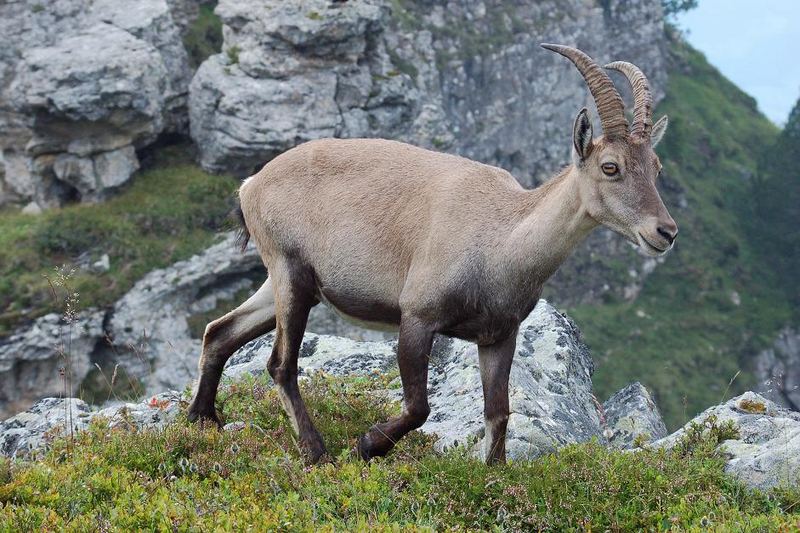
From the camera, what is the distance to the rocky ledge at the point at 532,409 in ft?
31.9

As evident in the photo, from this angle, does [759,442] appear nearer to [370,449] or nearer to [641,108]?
[641,108]

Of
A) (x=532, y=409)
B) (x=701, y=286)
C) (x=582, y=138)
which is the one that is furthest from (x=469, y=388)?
(x=701, y=286)

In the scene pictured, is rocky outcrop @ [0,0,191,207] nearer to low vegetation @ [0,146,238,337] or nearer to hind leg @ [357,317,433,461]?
low vegetation @ [0,146,238,337]

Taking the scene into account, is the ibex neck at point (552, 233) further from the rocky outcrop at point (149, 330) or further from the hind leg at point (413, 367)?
the rocky outcrop at point (149, 330)

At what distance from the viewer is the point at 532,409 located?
35.7ft

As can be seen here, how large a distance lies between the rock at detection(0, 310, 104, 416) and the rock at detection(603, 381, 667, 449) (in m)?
36.2

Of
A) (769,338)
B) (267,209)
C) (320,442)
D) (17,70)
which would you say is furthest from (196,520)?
(769,338)

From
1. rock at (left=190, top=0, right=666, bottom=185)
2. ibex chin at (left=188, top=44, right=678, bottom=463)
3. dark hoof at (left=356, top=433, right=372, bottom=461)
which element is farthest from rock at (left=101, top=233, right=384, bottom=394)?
dark hoof at (left=356, top=433, right=372, bottom=461)

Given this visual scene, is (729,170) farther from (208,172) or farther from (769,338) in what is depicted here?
(208,172)

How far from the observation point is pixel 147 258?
49.6 m

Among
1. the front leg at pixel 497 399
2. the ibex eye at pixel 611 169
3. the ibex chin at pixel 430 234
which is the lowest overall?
the front leg at pixel 497 399

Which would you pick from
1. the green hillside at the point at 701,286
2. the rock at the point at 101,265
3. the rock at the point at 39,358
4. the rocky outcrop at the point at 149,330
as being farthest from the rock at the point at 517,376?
the green hillside at the point at 701,286

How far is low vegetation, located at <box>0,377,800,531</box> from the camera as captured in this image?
7148 mm

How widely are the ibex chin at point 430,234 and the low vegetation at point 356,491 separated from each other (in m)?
0.81
